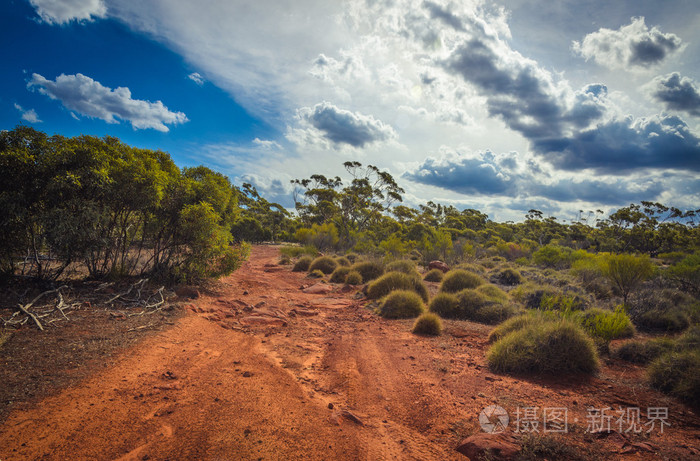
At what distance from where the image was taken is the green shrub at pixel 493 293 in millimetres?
10388

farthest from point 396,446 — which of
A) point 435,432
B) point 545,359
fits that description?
point 545,359

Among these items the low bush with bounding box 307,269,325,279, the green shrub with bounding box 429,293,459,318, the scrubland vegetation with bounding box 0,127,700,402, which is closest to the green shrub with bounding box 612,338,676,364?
the scrubland vegetation with bounding box 0,127,700,402

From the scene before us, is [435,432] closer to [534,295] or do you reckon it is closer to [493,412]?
[493,412]

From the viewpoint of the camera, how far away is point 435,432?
11.9 feet

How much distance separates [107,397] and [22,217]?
195 inches

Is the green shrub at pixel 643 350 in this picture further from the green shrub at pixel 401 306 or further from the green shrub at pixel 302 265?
the green shrub at pixel 302 265

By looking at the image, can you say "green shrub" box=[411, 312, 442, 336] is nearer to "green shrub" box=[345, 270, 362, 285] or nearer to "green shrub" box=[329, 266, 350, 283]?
"green shrub" box=[345, 270, 362, 285]

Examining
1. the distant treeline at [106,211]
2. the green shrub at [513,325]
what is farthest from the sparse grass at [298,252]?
the green shrub at [513,325]

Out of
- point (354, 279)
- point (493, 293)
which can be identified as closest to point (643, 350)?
point (493, 293)

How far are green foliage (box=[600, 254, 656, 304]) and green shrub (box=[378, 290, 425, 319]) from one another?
802 cm

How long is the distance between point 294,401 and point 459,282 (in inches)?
395

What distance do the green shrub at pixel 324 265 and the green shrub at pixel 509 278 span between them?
30.4 feet

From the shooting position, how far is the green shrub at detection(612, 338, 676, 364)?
6.21 meters

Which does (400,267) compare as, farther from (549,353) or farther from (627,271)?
(549,353)
